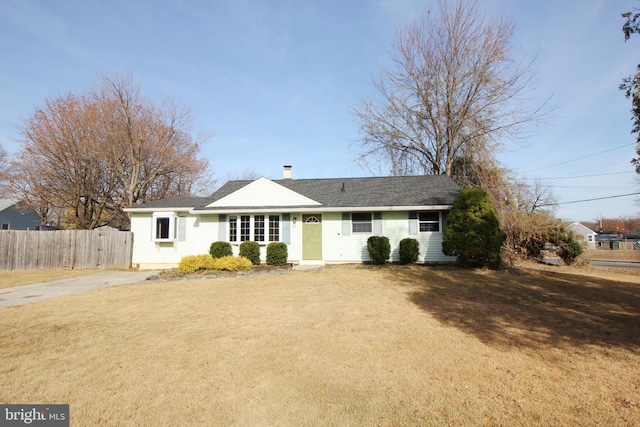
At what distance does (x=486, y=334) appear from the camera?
5305 mm

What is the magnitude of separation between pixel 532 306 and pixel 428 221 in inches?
300

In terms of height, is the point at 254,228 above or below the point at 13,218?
below

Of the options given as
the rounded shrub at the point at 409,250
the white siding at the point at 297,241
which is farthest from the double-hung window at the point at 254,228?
the rounded shrub at the point at 409,250

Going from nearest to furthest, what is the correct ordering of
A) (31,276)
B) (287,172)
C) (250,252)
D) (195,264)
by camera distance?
(195,264) < (31,276) < (250,252) < (287,172)

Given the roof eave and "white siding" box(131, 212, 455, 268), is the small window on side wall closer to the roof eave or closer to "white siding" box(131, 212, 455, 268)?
"white siding" box(131, 212, 455, 268)

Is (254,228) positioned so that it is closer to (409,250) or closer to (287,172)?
(287,172)

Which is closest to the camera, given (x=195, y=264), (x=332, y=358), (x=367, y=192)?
(x=332, y=358)

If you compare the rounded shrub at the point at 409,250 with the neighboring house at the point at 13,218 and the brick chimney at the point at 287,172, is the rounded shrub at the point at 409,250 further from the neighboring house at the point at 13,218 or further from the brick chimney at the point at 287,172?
the neighboring house at the point at 13,218

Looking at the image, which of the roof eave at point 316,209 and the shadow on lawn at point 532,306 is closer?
the shadow on lawn at point 532,306

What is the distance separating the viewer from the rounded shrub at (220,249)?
1426 cm

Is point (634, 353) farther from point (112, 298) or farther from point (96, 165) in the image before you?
point (96, 165)

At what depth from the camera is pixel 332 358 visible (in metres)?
4.39

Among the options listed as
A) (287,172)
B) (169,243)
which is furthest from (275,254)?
(287,172)

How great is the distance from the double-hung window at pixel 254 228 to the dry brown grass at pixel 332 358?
269 inches
